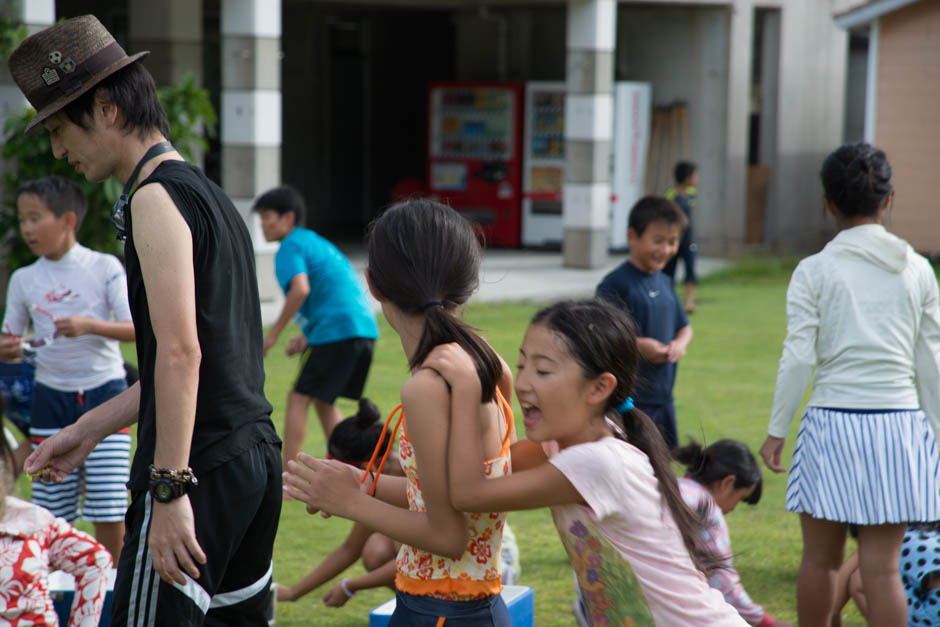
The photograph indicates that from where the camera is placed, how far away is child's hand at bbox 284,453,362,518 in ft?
8.08

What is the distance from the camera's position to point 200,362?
2.60 m

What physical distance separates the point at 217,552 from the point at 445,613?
1.82ft

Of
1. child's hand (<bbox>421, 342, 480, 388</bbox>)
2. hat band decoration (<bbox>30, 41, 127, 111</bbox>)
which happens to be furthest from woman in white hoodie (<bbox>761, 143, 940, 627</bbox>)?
hat band decoration (<bbox>30, 41, 127, 111</bbox>)

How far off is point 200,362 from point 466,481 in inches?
26.4

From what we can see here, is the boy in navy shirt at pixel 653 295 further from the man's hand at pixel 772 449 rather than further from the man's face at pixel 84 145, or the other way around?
the man's face at pixel 84 145

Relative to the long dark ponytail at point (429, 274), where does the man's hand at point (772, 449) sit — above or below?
below

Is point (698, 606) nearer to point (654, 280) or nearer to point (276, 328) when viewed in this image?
point (654, 280)

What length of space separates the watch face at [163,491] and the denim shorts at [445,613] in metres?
0.55

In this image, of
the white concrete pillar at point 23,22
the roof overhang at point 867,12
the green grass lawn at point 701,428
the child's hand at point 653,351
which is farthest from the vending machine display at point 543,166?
the child's hand at point 653,351

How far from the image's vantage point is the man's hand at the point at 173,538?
98.7 inches

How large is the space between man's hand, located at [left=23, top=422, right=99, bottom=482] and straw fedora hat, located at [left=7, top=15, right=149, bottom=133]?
744 millimetres

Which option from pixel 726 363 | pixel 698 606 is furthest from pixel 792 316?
pixel 726 363

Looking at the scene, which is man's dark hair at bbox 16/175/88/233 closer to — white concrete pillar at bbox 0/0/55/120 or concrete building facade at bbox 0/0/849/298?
white concrete pillar at bbox 0/0/55/120

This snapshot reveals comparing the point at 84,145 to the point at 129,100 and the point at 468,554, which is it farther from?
the point at 468,554
